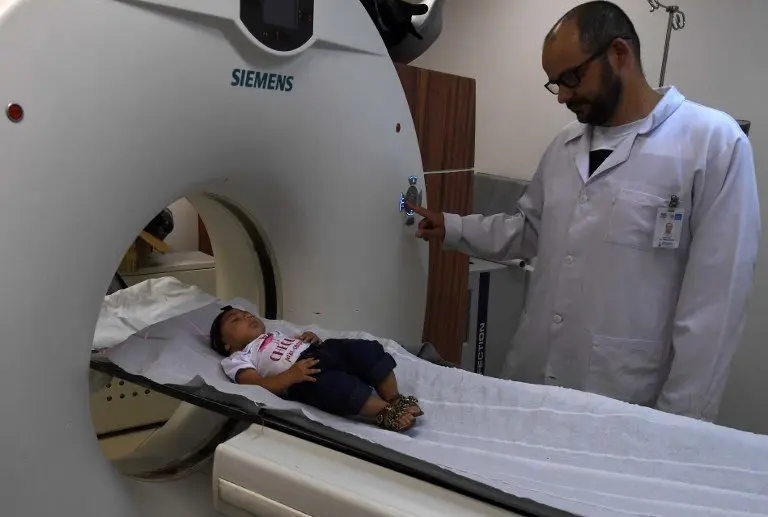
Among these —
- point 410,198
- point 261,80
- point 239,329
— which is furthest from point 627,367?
point 261,80

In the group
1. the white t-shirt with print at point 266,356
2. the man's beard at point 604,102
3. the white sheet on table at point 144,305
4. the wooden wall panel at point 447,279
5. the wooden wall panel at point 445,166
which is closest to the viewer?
the white t-shirt with print at point 266,356

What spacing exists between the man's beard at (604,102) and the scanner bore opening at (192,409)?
78 cm

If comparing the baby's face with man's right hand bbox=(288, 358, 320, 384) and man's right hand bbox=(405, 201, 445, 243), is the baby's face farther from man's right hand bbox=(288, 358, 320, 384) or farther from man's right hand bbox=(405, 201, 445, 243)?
man's right hand bbox=(405, 201, 445, 243)

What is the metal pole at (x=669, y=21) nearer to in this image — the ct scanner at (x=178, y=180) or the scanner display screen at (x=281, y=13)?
the ct scanner at (x=178, y=180)

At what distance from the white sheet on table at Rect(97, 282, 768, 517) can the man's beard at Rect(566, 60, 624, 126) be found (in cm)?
70

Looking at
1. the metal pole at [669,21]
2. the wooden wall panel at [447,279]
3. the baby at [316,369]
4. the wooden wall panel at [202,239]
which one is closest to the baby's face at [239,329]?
the baby at [316,369]

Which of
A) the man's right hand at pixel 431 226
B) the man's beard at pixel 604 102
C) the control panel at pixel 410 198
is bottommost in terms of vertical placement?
the man's right hand at pixel 431 226

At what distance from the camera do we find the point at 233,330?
1291mm

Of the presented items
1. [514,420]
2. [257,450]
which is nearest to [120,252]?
[257,450]

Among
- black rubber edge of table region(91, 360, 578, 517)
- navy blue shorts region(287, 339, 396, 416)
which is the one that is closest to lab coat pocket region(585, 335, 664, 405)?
navy blue shorts region(287, 339, 396, 416)

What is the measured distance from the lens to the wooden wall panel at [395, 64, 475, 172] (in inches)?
62.8

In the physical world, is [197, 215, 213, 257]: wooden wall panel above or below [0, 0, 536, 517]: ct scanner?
below

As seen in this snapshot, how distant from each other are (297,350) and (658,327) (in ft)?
2.68

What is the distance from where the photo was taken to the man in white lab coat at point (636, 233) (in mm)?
1414
